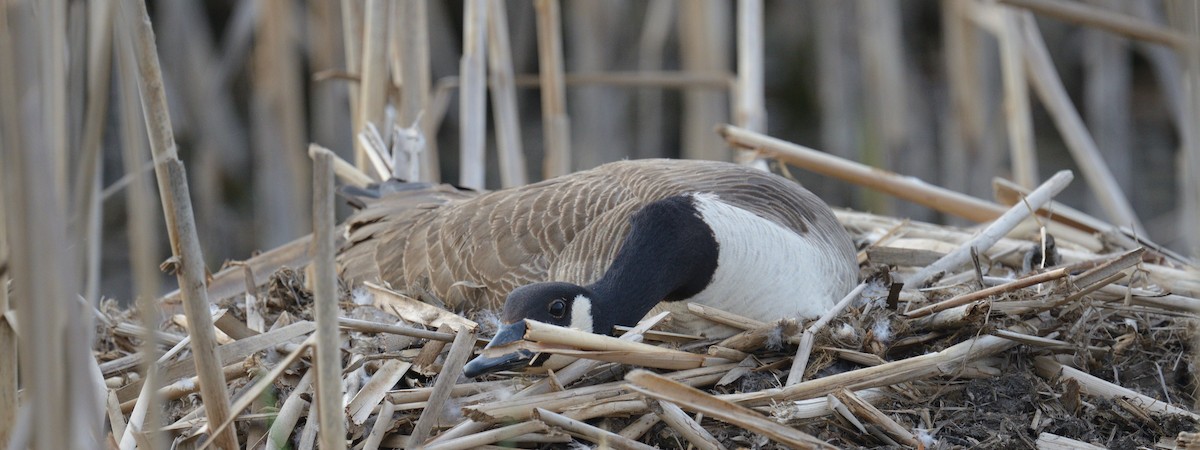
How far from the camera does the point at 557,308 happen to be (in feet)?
9.82

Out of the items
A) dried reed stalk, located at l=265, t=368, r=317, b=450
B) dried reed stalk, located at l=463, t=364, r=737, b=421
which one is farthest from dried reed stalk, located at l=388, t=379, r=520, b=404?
dried reed stalk, located at l=265, t=368, r=317, b=450

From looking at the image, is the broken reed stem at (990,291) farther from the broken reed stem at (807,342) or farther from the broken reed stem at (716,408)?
the broken reed stem at (716,408)

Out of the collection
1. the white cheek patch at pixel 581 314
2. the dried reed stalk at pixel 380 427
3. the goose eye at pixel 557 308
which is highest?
the goose eye at pixel 557 308

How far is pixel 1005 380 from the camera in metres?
2.97

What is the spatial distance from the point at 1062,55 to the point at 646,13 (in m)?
3.37

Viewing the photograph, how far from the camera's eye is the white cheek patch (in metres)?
3.04

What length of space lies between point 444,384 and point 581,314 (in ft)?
1.73

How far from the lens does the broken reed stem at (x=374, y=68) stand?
4.17 meters

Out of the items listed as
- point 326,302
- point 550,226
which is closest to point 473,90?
point 550,226

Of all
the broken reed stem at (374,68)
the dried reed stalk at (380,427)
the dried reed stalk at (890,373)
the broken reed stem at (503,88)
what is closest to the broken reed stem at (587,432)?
the dried reed stalk at (890,373)

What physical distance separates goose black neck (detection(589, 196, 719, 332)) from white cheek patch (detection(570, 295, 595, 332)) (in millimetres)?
48

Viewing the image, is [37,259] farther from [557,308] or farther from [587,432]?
[557,308]

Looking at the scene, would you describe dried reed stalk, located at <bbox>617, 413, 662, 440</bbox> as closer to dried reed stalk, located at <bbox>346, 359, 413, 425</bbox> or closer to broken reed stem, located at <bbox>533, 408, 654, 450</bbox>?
broken reed stem, located at <bbox>533, 408, 654, 450</bbox>

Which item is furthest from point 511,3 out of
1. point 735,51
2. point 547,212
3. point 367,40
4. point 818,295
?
point 818,295
